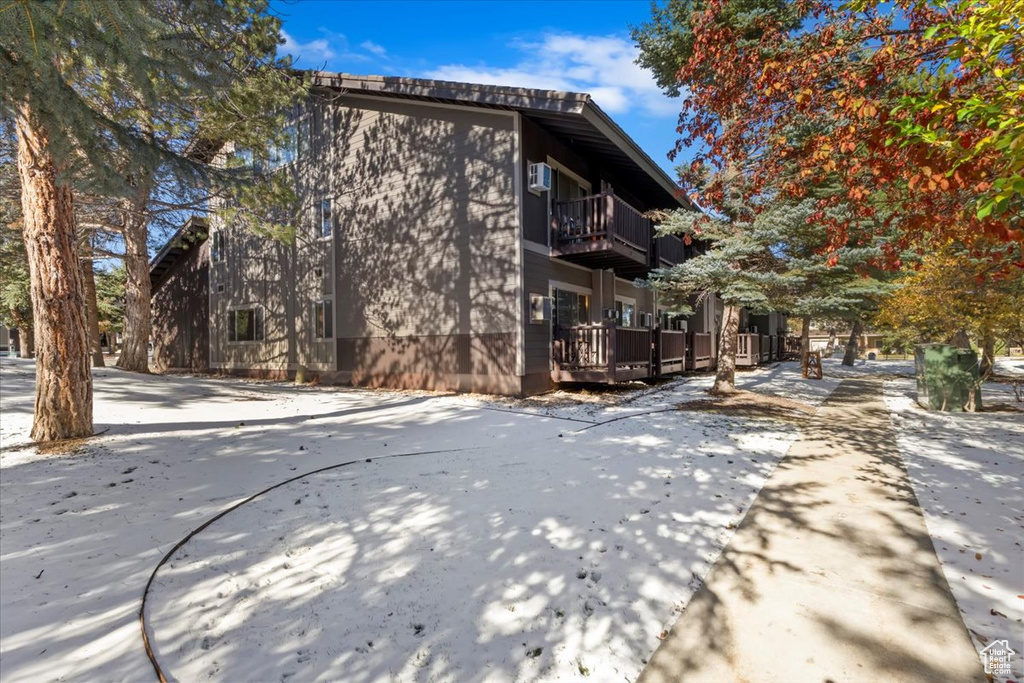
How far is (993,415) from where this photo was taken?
8.95 meters

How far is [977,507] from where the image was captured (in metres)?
4.36

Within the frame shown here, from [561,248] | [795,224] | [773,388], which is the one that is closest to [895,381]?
[773,388]

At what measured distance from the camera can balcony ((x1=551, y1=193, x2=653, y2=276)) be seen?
11.4 m

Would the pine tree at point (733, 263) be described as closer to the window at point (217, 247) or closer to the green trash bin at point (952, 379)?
the green trash bin at point (952, 379)

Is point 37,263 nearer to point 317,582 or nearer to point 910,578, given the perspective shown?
point 317,582

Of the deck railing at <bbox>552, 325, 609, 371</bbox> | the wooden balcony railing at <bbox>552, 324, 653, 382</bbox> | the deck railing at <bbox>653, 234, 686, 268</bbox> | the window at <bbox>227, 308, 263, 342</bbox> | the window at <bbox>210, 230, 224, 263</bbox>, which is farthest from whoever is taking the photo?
the window at <bbox>210, 230, 224, 263</bbox>

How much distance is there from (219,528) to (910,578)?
16.7ft

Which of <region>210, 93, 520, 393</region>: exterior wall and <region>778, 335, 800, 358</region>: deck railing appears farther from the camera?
<region>778, 335, 800, 358</region>: deck railing

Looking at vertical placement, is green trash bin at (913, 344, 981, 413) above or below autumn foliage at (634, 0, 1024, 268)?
below

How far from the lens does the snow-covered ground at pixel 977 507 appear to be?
2.81m

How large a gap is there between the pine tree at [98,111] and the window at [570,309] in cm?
748

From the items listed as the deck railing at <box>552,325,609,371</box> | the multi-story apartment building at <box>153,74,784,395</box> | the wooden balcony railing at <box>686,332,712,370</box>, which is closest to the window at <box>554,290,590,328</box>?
the multi-story apartment building at <box>153,74,784,395</box>

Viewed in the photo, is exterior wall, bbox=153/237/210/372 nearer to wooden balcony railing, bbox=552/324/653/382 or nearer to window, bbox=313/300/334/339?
window, bbox=313/300/334/339
